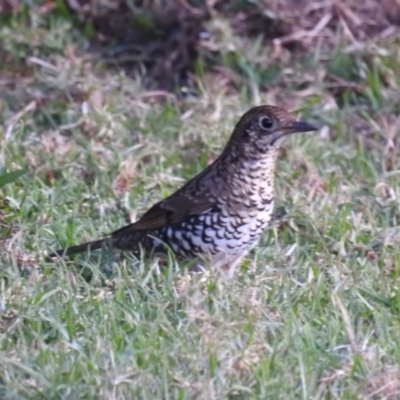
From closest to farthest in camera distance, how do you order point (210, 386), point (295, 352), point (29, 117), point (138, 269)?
point (210, 386)
point (295, 352)
point (138, 269)
point (29, 117)

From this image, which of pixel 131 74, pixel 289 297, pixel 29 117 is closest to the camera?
pixel 289 297

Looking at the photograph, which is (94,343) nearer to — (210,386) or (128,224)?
(210,386)

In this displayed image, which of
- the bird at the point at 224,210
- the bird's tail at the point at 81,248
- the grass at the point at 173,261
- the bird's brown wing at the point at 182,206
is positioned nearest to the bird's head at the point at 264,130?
the bird at the point at 224,210

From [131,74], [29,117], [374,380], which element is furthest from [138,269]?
[131,74]

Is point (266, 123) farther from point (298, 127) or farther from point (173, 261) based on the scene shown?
point (173, 261)

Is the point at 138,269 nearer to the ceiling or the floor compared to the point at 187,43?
nearer to the floor

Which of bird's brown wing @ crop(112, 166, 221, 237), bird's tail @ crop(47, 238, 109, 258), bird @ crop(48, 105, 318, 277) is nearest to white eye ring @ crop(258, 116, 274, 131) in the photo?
bird @ crop(48, 105, 318, 277)

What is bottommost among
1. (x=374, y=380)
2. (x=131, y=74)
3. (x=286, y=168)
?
(x=374, y=380)

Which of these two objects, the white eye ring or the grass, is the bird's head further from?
the grass
